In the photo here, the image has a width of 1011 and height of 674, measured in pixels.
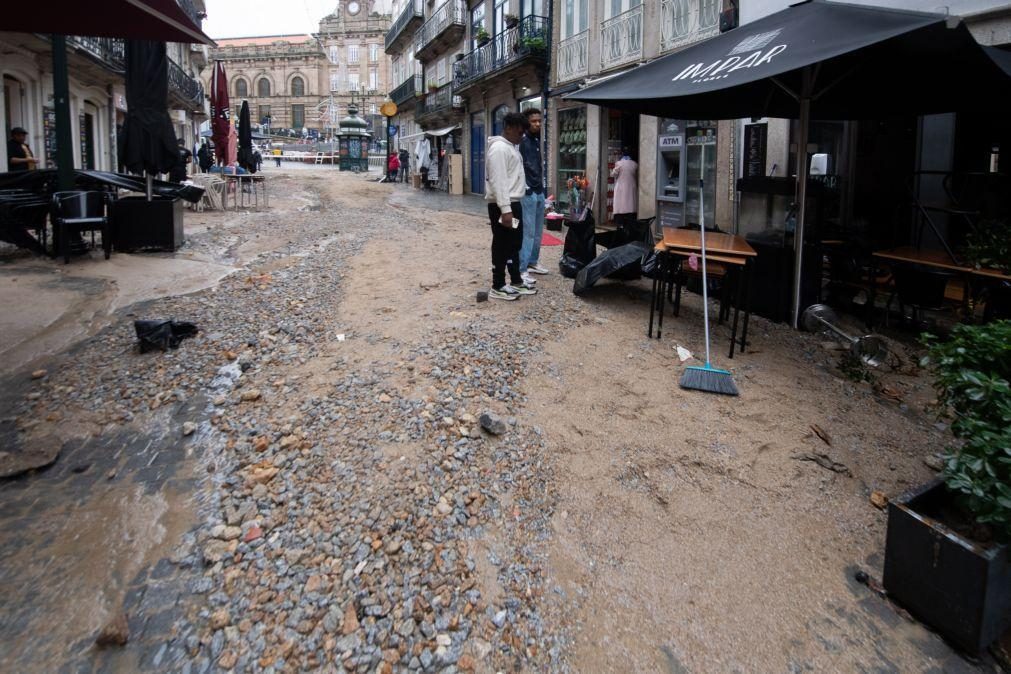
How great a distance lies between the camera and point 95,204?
8.82 meters

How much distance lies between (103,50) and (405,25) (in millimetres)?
22920

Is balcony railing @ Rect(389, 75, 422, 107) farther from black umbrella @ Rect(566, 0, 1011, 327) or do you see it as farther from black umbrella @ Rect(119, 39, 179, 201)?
black umbrella @ Rect(566, 0, 1011, 327)

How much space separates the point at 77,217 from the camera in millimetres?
8555

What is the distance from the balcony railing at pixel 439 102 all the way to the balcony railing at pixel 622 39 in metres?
12.9

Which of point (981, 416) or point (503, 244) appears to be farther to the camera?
point (503, 244)

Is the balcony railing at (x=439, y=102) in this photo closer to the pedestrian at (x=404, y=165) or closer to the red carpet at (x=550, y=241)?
the pedestrian at (x=404, y=165)

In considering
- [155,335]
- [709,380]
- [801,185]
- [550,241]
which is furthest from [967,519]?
[550,241]

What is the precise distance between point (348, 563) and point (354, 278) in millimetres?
5130

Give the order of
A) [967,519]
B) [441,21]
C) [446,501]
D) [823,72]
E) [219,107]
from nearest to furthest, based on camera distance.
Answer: [967,519]
[446,501]
[823,72]
[219,107]
[441,21]

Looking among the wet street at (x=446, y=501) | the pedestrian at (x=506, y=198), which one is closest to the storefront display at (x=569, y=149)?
the pedestrian at (x=506, y=198)

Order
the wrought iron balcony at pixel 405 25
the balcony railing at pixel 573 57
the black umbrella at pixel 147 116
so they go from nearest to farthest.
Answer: the black umbrella at pixel 147 116 < the balcony railing at pixel 573 57 < the wrought iron balcony at pixel 405 25

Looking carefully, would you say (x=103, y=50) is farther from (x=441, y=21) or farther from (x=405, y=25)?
(x=405, y=25)

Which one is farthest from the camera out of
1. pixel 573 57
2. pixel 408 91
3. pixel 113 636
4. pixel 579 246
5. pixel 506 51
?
pixel 408 91

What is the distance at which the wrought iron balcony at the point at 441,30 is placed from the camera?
1046 inches
